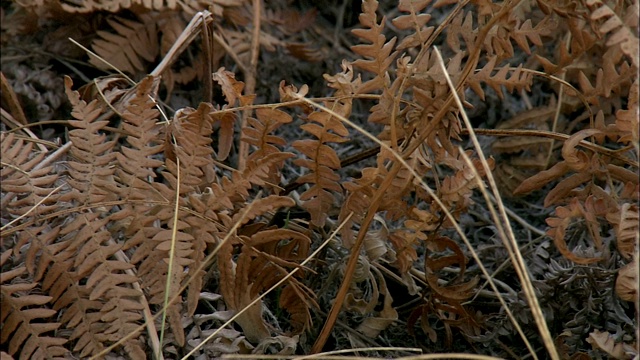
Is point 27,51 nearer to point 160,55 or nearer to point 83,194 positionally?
point 160,55

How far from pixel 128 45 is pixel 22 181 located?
693mm

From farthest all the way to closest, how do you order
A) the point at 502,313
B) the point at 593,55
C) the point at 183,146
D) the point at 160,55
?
the point at 160,55 < the point at 593,55 < the point at 502,313 < the point at 183,146

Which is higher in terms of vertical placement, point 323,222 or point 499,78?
point 499,78

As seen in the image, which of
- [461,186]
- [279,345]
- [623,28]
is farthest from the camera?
[279,345]

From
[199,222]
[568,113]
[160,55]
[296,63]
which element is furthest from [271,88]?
[199,222]

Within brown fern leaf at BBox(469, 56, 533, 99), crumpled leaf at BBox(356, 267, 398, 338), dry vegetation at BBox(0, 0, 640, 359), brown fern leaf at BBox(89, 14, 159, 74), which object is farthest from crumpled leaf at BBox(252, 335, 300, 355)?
brown fern leaf at BBox(89, 14, 159, 74)

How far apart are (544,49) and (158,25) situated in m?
0.91

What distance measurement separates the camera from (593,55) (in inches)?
63.7

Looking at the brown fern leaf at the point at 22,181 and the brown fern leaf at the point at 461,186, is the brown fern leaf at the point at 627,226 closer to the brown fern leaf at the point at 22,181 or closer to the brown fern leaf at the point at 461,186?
the brown fern leaf at the point at 461,186

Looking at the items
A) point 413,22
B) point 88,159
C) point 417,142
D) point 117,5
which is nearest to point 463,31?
point 413,22

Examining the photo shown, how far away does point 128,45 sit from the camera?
1645 millimetres

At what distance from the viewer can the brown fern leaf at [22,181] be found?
1.02 metres

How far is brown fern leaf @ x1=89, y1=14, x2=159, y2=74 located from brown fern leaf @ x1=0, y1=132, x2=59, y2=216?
61 centimetres

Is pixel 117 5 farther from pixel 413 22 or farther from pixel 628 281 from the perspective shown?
pixel 628 281
